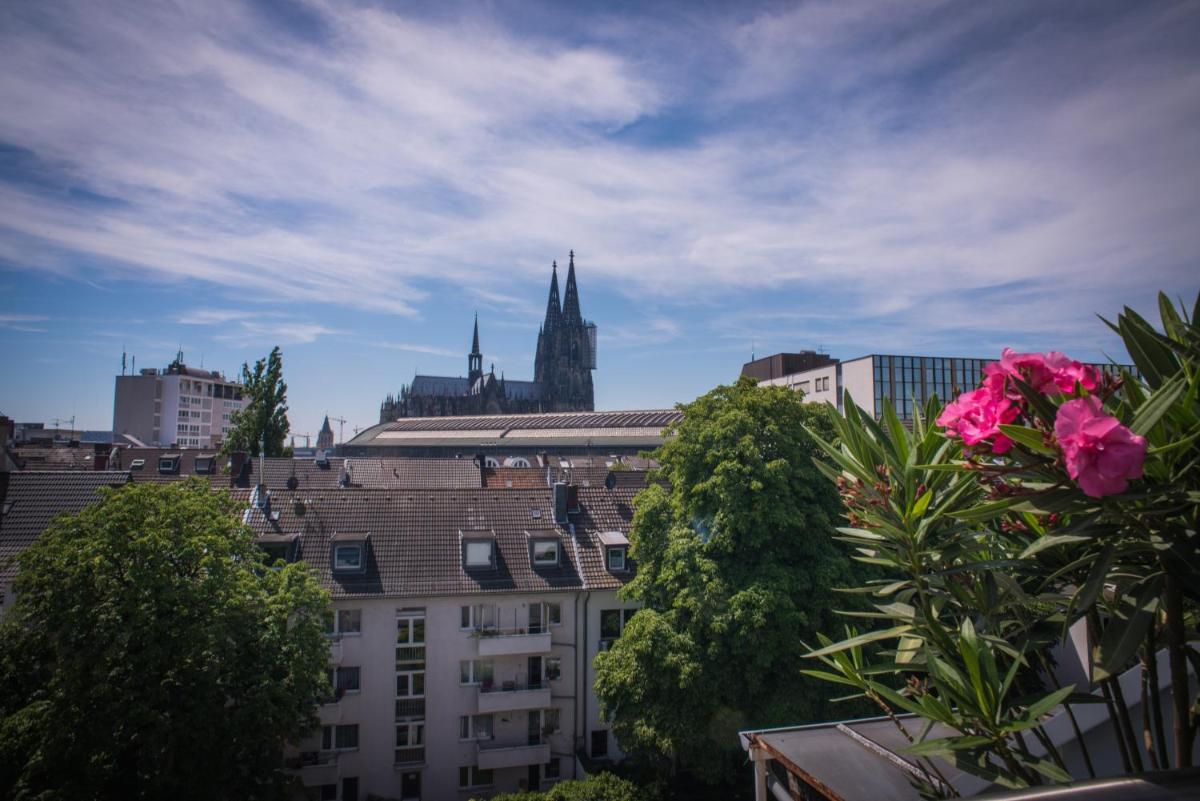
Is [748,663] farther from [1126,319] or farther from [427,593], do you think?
[1126,319]

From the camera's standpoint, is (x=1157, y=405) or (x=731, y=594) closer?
(x=1157, y=405)

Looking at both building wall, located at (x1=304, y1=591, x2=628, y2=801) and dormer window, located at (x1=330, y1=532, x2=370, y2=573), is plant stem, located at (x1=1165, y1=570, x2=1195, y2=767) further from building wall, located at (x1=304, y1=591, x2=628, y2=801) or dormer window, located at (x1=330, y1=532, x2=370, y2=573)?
dormer window, located at (x1=330, y1=532, x2=370, y2=573)

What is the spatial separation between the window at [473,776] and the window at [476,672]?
242 centimetres

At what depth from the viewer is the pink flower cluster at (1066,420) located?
1.82 metres

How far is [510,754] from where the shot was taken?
69.8 feet

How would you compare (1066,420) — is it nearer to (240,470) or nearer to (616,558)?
(616,558)

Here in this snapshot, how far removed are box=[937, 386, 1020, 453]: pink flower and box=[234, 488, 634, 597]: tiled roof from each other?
813 inches

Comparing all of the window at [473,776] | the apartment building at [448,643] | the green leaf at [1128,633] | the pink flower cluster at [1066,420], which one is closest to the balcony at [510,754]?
the apartment building at [448,643]

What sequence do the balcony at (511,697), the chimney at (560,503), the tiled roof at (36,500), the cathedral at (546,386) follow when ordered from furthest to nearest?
the cathedral at (546,386) → the chimney at (560,503) → the tiled roof at (36,500) → the balcony at (511,697)

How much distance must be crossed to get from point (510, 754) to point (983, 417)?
71.6 feet

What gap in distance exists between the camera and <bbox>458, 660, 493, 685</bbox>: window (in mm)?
21734

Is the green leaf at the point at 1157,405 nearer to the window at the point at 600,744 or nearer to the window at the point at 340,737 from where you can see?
the window at the point at 340,737

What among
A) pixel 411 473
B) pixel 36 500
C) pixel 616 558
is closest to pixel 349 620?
pixel 616 558

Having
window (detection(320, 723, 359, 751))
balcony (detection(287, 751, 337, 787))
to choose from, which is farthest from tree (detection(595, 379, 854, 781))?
balcony (detection(287, 751, 337, 787))
